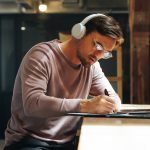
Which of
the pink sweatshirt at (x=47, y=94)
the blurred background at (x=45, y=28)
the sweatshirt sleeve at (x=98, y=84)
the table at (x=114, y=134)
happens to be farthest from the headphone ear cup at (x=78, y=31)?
the blurred background at (x=45, y=28)

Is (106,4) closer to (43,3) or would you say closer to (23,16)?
(43,3)

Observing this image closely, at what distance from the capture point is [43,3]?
464 centimetres

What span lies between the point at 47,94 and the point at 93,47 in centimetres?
30

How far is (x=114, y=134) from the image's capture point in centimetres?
111

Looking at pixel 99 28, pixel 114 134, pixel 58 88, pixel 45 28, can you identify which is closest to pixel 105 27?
pixel 99 28

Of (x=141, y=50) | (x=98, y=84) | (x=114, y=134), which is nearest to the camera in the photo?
(x=114, y=134)

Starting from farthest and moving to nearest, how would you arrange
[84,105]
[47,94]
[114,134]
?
[47,94] < [84,105] < [114,134]

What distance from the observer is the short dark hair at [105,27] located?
59.9 inches

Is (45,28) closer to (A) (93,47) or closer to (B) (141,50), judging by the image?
(B) (141,50)

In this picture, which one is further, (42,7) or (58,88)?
(42,7)

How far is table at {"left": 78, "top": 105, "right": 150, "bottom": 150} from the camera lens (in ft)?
3.13

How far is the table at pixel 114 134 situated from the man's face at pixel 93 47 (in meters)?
0.31

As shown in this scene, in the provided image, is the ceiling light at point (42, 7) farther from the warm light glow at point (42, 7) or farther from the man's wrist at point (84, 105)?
the man's wrist at point (84, 105)

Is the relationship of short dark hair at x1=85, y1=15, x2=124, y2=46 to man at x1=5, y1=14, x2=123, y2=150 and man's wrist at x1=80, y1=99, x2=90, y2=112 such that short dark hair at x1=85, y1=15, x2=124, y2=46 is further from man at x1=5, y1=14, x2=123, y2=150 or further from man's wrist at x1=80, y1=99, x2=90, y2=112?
man's wrist at x1=80, y1=99, x2=90, y2=112
